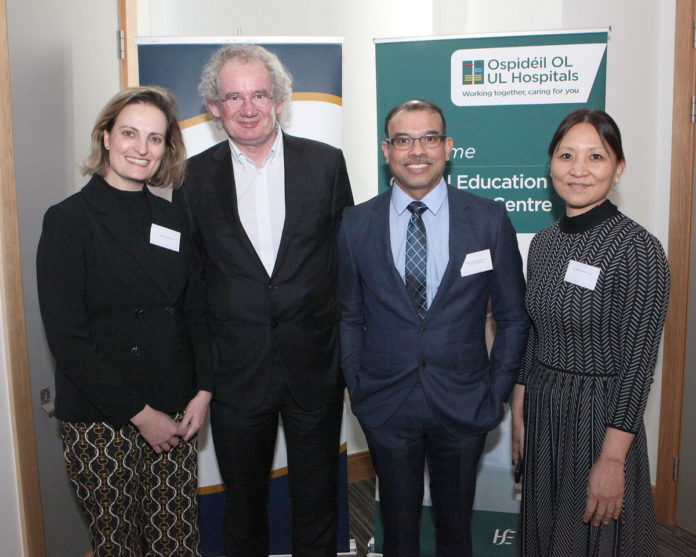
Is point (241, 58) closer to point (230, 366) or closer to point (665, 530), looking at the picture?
point (230, 366)

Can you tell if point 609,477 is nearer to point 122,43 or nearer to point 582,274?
point 582,274

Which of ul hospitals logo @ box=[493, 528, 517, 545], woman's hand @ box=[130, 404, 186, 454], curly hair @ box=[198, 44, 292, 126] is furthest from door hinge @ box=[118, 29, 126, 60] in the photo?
ul hospitals logo @ box=[493, 528, 517, 545]

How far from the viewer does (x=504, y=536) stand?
267cm

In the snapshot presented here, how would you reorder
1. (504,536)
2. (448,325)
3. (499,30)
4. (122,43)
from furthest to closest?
(499,30), (122,43), (504,536), (448,325)

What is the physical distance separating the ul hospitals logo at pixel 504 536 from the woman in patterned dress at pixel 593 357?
2.71ft

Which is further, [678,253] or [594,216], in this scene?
[678,253]

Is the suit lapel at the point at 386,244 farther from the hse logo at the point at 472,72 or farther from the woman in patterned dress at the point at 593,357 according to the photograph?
the hse logo at the point at 472,72

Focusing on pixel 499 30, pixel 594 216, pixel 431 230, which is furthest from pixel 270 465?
pixel 499 30

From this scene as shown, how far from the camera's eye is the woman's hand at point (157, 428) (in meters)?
1.75

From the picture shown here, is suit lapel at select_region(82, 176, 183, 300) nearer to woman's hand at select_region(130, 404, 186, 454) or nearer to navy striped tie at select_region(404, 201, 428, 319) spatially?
woman's hand at select_region(130, 404, 186, 454)

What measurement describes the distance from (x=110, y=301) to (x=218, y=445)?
740mm

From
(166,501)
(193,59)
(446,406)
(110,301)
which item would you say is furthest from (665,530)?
(193,59)

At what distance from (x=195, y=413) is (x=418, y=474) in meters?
0.81

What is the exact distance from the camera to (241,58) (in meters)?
2.12
